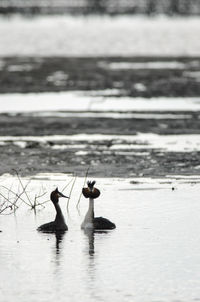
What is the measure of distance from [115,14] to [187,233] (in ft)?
477

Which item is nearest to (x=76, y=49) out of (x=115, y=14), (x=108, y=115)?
(x=108, y=115)

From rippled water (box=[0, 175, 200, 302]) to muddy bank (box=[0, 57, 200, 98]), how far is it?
59.9ft

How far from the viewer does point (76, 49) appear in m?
70.4

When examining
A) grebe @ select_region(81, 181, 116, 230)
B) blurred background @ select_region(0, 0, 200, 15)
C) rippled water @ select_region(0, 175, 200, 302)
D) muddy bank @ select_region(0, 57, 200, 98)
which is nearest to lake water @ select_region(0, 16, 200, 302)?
rippled water @ select_region(0, 175, 200, 302)

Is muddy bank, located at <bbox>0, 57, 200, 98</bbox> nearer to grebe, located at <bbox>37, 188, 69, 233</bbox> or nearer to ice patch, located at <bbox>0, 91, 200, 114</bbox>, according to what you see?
ice patch, located at <bbox>0, 91, 200, 114</bbox>

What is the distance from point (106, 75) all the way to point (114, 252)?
3065 cm

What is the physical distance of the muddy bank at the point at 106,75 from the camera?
1427 inches

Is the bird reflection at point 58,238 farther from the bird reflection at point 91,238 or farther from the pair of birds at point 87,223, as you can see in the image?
the bird reflection at point 91,238

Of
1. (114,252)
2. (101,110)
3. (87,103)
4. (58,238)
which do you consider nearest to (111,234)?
(58,238)

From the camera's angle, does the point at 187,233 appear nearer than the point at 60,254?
No

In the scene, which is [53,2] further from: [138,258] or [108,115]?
[138,258]

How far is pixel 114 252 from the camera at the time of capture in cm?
1232

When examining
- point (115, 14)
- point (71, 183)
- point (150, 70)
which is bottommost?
point (115, 14)

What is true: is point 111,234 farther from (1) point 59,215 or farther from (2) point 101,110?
(2) point 101,110
